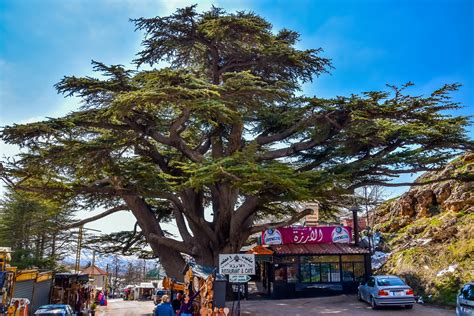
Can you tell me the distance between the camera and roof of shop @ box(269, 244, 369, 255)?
2167 centimetres

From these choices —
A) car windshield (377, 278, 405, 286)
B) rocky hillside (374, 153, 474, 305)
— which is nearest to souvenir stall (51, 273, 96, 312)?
car windshield (377, 278, 405, 286)

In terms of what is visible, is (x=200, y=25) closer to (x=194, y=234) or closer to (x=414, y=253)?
(x=194, y=234)

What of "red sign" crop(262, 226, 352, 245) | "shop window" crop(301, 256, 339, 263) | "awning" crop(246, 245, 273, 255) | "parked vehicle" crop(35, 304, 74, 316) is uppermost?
"red sign" crop(262, 226, 352, 245)

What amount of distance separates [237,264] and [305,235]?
11.6 meters

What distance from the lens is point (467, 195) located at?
1005 inches

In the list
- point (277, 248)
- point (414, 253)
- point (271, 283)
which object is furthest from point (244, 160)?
point (414, 253)

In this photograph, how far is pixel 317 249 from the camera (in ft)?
72.4

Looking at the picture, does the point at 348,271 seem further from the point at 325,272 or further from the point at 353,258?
the point at 325,272

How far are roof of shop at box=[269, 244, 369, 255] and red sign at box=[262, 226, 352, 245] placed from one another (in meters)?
0.23

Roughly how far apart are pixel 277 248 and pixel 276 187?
8.18 m

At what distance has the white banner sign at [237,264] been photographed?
37.8 feet

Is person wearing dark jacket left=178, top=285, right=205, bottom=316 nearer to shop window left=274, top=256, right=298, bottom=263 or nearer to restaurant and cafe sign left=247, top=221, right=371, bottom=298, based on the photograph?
restaurant and cafe sign left=247, top=221, right=371, bottom=298

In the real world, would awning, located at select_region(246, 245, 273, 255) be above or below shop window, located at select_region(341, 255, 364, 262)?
above

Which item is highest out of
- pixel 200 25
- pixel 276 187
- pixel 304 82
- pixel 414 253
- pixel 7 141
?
pixel 200 25
